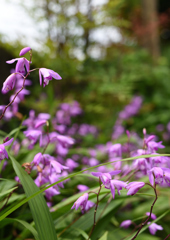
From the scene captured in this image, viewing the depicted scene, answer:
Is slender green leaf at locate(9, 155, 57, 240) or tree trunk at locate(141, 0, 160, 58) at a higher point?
tree trunk at locate(141, 0, 160, 58)

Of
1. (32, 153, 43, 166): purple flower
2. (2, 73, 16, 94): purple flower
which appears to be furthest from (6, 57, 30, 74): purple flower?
(32, 153, 43, 166): purple flower

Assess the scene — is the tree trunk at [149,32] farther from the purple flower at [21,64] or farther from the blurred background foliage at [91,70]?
the purple flower at [21,64]

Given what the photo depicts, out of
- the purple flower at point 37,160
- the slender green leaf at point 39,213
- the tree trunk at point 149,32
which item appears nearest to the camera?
the slender green leaf at point 39,213

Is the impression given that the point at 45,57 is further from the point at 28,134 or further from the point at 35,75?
the point at 28,134

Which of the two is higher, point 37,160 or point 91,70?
point 91,70

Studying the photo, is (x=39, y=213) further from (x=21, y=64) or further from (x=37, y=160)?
(x=21, y=64)

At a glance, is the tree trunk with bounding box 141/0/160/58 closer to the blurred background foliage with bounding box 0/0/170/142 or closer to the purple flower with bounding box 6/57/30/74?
the blurred background foliage with bounding box 0/0/170/142

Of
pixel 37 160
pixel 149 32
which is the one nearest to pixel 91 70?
pixel 149 32

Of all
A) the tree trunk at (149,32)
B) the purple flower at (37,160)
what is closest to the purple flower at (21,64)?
the purple flower at (37,160)

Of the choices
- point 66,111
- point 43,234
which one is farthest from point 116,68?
point 43,234

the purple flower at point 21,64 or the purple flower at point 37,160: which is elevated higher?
the purple flower at point 21,64

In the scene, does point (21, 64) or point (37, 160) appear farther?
point (37, 160)
